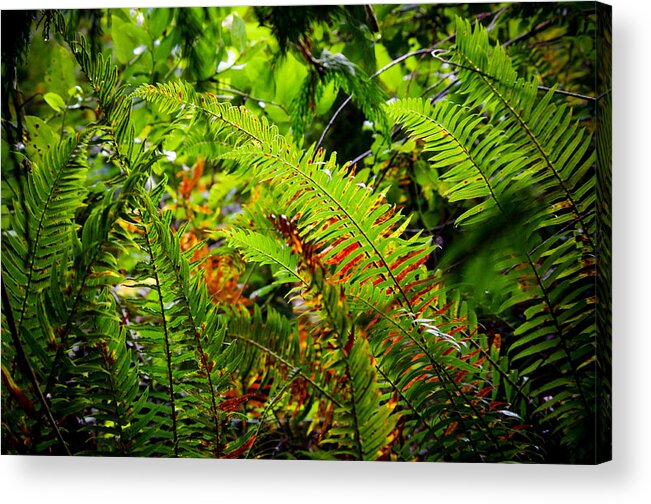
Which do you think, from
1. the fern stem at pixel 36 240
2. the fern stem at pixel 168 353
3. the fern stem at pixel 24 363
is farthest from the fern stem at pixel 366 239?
→ the fern stem at pixel 24 363

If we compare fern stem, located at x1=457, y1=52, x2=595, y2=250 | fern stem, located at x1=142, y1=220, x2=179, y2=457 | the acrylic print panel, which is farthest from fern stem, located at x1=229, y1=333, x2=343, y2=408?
fern stem, located at x1=457, y1=52, x2=595, y2=250

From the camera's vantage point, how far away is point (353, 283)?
4.19 feet

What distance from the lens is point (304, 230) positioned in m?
1.30

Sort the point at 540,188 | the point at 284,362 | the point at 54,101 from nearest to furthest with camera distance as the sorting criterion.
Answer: the point at 540,188 < the point at 284,362 < the point at 54,101

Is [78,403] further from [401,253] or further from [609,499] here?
[609,499]

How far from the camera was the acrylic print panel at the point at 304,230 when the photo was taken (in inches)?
48.9

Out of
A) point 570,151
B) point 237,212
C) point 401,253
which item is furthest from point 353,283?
point 570,151

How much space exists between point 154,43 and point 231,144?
293mm

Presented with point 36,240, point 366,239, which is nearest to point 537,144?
point 366,239

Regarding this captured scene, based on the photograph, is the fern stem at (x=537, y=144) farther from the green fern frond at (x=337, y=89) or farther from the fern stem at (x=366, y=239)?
the fern stem at (x=366, y=239)

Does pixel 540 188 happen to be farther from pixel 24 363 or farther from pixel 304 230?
pixel 24 363

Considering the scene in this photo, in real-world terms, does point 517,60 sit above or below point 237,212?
above

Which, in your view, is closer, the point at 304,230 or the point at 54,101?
the point at 304,230

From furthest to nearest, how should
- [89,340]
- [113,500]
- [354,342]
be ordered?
[113,500], [89,340], [354,342]
